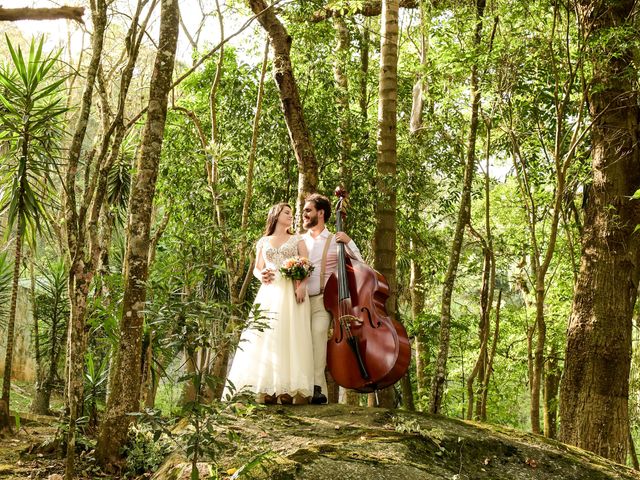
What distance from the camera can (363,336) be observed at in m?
5.55

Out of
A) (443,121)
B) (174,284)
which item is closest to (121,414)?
(174,284)

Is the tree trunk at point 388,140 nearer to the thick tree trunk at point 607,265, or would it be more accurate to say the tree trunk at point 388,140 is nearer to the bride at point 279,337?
the bride at point 279,337

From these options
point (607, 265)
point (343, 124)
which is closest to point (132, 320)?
point (607, 265)

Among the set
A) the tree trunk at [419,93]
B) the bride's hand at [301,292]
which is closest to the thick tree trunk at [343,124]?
the tree trunk at [419,93]

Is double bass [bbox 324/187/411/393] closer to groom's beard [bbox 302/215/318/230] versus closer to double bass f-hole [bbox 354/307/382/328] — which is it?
double bass f-hole [bbox 354/307/382/328]

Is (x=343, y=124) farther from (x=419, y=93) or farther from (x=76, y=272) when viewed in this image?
(x=76, y=272)

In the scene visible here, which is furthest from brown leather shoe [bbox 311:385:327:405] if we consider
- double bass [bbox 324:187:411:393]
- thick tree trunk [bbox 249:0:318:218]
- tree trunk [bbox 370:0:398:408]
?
thick tree trunk [bbox 249:0:318:218]

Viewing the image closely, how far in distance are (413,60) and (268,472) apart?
10.8 meters

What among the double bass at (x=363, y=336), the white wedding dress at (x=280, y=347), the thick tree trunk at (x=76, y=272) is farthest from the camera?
the white wedding dress at (x=280, y=347)

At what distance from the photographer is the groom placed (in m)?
5.96

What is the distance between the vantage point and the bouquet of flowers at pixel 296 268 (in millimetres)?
5918

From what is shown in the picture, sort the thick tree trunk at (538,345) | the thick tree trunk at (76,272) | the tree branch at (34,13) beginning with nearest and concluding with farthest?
the tree branch at (34,13)
the thick tree trunk at (76,272)
the thick tree trunk at (538,345)

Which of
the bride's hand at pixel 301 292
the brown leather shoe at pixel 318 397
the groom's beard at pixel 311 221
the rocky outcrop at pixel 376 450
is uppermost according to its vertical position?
the groom's beard at pixel 311 221

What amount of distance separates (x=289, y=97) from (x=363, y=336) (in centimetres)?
321
